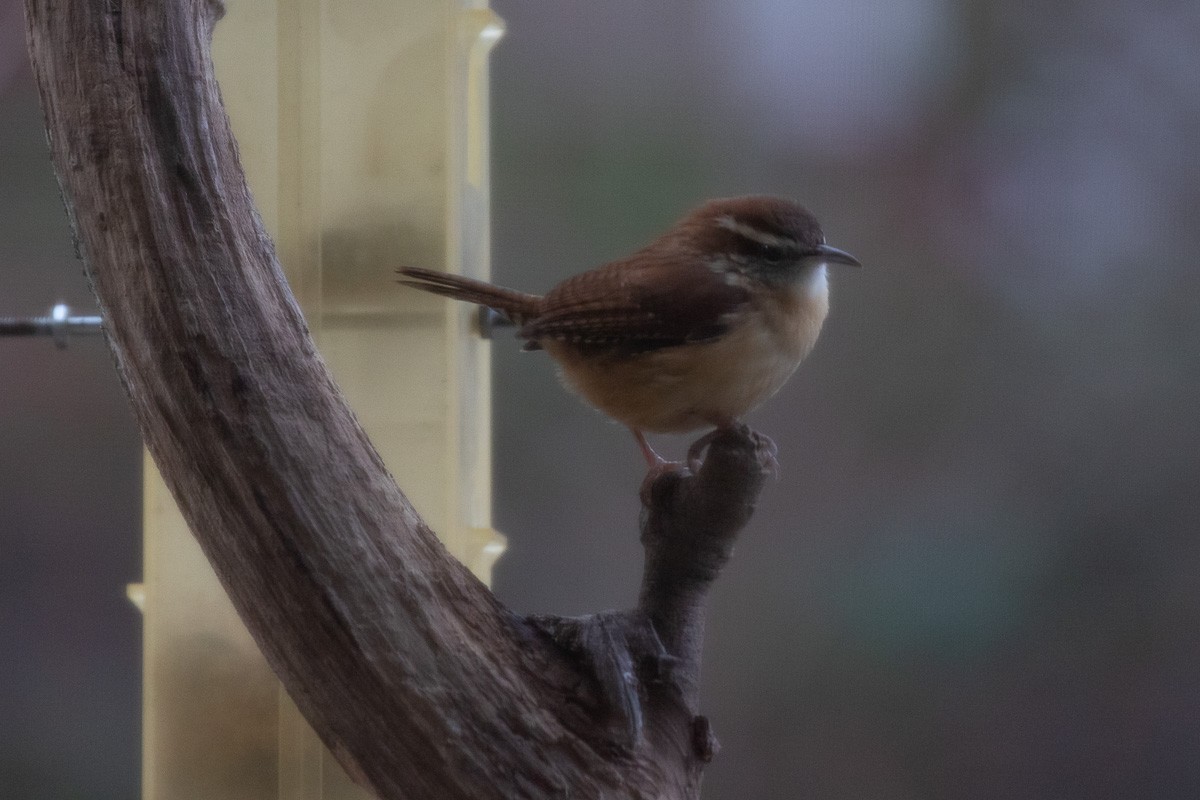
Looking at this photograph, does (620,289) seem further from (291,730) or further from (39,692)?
(39,692)

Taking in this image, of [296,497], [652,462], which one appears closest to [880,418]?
[652,462]

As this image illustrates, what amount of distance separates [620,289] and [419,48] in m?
0.74

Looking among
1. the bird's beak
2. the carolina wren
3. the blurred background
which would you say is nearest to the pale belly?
the carolina wren

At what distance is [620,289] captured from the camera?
1916 millimetres

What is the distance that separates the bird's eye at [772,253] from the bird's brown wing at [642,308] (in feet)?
0.31

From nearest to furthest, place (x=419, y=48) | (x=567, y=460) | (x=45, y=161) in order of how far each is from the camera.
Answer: (x=419, y=48), (x=45, y=161), (x=567, y=460)

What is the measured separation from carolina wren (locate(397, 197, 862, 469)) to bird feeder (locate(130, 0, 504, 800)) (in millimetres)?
300

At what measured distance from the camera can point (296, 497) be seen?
1371 mm

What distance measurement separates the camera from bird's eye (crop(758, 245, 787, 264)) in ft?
6.28

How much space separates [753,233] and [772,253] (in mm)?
56

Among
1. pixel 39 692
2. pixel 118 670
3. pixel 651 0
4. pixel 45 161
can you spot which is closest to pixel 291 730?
pixel 118 670

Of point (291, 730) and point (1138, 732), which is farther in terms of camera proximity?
point (1138, 732)

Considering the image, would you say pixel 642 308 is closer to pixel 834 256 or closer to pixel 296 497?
pixel 834 256

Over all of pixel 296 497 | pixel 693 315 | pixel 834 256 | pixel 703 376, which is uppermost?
pixel 834 256
